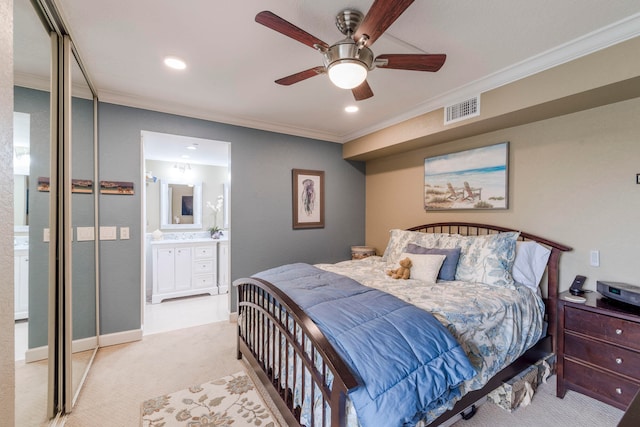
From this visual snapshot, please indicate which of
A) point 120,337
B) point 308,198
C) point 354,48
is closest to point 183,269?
point 120,337

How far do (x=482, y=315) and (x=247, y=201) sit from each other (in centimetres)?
287

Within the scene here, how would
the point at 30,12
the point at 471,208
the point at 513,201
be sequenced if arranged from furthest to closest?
the point at 471,208
the point at 513,201
the point at 30,12

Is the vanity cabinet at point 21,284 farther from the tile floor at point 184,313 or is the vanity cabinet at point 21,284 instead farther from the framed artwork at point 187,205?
the framed artwork at point 187,205

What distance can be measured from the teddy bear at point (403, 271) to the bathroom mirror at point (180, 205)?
4101 millimetres

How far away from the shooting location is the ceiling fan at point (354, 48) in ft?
4.61

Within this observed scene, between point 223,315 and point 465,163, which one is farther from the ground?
point 465,163

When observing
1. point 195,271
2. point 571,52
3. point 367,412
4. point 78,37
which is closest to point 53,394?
point 367,412

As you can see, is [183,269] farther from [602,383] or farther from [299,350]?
[602,383]

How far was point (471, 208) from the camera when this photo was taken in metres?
3.22

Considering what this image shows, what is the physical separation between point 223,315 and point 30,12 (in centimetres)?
344

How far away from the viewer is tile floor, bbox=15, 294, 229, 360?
3.48 meters

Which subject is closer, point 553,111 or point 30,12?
point 30,12

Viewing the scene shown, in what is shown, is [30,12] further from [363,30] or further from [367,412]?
[367,412]

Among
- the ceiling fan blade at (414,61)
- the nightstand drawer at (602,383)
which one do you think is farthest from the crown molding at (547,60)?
the nightstand drawer at (602,383)
